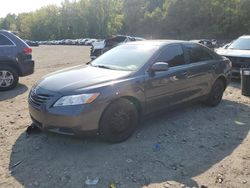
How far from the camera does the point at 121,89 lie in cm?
496

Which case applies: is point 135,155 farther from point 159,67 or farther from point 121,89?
point 159,67

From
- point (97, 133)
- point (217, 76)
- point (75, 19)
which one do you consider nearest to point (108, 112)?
point (97, 133)

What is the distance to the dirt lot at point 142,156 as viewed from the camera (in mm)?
4117

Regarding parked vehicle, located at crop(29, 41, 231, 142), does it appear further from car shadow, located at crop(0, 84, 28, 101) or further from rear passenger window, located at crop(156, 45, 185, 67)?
car shadow, located at crop(0, 84, 28, 101)

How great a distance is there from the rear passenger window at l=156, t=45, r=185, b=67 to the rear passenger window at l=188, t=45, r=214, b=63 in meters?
0.32

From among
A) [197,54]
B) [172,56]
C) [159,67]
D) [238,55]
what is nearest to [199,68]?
[197,54]

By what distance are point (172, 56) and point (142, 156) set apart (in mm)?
2231

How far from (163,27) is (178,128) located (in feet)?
225

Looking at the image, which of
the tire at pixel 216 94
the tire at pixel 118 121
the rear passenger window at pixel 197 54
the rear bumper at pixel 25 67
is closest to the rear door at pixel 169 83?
the rear passenger window at pixel 197 54

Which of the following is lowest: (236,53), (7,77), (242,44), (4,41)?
(7,77)

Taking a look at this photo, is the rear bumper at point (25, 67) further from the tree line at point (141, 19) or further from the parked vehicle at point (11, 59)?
the tree line at point (141, 19)

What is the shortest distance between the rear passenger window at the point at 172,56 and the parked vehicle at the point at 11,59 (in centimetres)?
516

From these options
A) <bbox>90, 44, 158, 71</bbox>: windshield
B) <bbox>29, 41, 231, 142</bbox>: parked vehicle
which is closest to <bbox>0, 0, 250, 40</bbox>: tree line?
<bbox>29, 41, 231, 142</bbox>: parked vehicle

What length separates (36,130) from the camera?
5.66 m
